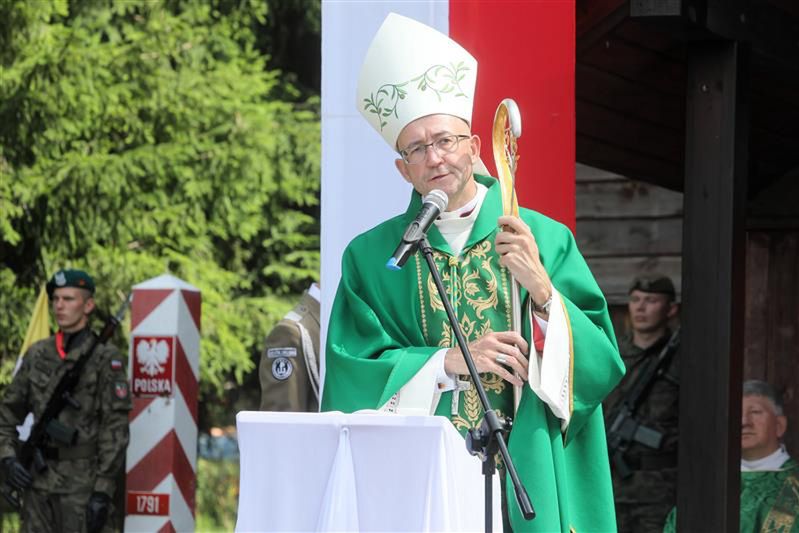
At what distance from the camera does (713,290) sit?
6023 millimetres

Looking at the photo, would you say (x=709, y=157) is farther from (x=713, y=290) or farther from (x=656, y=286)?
(x=656, y=286)

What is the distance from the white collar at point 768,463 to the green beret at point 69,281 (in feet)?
11.3

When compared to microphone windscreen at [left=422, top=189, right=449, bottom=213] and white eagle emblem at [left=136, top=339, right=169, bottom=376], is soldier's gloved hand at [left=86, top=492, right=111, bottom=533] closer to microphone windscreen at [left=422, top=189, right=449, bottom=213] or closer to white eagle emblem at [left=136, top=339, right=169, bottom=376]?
white eagle emblem at [left=136, top=339, right=169, bottom=376]

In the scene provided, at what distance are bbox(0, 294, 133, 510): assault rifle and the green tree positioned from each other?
215 inches

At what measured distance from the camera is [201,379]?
50.8ft

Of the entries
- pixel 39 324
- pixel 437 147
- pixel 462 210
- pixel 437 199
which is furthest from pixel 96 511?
pixel 437 199

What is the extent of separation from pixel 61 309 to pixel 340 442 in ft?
17.1

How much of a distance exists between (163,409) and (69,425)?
0.51 meters

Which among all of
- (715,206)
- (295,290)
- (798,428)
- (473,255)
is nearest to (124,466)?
(798,428)

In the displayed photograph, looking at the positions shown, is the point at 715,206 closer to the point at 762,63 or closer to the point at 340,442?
the point at 762,63

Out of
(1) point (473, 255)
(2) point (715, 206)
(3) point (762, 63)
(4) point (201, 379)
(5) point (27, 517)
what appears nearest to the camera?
(1) point (473, 255)

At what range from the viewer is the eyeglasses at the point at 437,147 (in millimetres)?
4309

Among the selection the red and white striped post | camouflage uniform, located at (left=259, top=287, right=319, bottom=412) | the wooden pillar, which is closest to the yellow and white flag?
the red and white striped post

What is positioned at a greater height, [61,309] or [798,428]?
[61,309]
